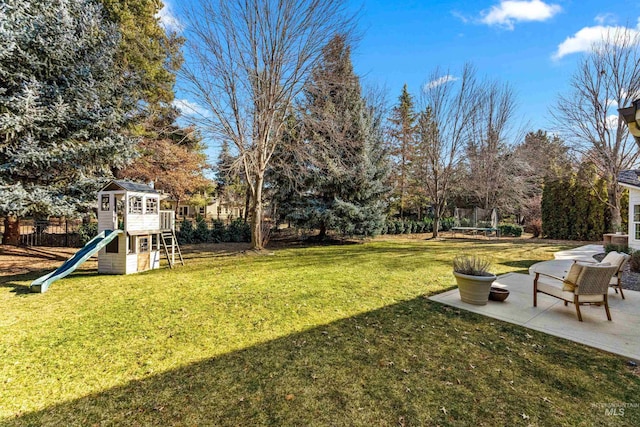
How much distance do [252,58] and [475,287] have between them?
10.0m

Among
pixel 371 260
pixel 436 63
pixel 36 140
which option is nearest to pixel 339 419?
pixel 371 260

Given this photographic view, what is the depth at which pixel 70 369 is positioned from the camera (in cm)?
294

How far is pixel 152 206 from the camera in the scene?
8672mm

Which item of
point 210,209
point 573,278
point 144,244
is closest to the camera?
point 573,278

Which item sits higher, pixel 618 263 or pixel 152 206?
pixel 152 206

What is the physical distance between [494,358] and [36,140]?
12.9 meters

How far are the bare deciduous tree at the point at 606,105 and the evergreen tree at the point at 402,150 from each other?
11127 mm

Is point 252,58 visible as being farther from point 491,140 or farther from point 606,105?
point 491,140

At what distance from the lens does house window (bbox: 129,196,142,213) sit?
778 centimetres

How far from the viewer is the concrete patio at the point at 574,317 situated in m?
3.64

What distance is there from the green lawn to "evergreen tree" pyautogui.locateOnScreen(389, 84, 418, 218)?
19.9 meters

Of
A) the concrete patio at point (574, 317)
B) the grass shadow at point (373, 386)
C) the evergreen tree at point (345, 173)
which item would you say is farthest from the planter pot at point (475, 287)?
the evergreen tree at point (345, 173)

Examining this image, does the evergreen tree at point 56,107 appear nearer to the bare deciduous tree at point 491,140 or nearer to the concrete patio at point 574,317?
the concrete patio at point 574,317

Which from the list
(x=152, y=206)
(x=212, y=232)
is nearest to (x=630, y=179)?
(x=152, y=206)
